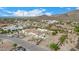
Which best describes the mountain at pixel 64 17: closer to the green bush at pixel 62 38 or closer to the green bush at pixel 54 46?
the green bush at pixel 62 38

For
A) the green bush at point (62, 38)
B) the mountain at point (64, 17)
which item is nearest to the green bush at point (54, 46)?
the green bush at point (62, 38)

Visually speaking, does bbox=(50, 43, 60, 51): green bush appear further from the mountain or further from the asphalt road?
the mountain

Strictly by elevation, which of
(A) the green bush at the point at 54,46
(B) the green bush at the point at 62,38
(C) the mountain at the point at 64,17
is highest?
(C) the mountain at the point at 64,17

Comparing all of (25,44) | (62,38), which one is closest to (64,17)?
(62,38)

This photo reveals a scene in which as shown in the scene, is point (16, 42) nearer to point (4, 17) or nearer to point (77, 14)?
point (4, 17)

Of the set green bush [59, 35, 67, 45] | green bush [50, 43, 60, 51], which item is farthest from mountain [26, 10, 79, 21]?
green bush [50, 43, 60, 51]

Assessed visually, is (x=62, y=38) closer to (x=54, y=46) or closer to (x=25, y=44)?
(x=54, y=46)
